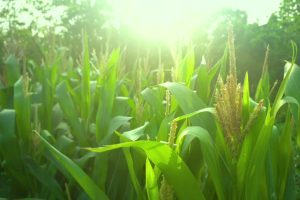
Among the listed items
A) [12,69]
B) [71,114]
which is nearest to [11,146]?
[71,114]

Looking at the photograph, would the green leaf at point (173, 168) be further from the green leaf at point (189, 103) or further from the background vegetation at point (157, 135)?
the green leaf at point (189, 103)

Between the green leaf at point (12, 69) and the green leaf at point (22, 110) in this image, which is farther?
the green leaf at point (12, 69)

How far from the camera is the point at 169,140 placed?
112 cm

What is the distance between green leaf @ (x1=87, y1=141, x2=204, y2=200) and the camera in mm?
1098

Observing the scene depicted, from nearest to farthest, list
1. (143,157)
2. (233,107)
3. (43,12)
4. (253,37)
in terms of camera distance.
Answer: (233,107), (143,157), (253,37), (43,12)

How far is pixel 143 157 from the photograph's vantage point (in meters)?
1.49

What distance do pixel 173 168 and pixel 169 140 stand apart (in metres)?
0.07

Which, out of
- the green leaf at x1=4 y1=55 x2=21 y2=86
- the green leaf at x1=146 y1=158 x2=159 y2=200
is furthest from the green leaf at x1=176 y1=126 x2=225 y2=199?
the green leaf at x1=4 y1=55 x2=21 y2=86

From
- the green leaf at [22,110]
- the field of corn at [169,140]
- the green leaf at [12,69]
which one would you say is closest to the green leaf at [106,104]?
the field of corn at [169,140]

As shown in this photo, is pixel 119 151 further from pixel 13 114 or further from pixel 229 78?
pixel 229 78

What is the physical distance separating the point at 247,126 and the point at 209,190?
302mm

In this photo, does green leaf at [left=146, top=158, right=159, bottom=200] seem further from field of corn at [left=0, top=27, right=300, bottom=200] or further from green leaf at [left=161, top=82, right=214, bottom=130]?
green leaf at [left=161, top=82, right=214, bottom=130]

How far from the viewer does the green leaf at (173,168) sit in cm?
110

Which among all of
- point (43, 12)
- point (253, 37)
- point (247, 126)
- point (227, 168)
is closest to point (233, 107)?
point (247, 126)
